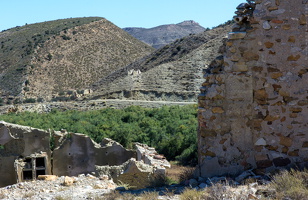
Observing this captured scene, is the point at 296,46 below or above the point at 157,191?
above

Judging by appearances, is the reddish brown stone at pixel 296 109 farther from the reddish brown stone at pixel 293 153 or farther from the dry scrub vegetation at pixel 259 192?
the dry scrub vegetation at pixel 259 192

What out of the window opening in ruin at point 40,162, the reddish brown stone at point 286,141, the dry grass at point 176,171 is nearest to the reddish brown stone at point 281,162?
the reddish brown stone at point 286,141

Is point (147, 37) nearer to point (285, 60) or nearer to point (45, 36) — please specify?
point (45, 36)

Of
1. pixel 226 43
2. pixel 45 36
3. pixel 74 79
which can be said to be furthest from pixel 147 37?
pixel 226 43

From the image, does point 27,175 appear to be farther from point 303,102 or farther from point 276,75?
point 303,102

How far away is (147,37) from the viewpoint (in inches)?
6506

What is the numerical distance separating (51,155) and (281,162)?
8.79 m

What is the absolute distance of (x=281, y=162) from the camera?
7.41 metres

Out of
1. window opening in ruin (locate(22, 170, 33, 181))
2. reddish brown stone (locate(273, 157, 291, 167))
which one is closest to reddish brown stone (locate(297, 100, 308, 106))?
reddish brown stone (locate(273, 157, 291, 167))

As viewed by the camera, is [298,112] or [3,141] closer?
[298,112]

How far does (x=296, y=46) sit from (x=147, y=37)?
159580 mm

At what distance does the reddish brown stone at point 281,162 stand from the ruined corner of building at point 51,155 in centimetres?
580

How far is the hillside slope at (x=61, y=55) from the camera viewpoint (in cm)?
6838

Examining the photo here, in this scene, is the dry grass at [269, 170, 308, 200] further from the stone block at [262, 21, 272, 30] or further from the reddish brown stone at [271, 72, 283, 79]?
the stone block at [262, 21, 272, 30]
